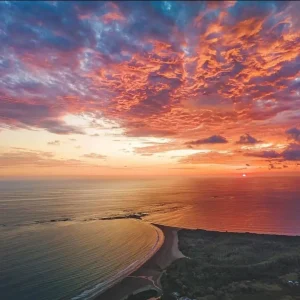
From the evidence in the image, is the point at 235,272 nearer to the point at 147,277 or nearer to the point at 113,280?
the point at 147,277

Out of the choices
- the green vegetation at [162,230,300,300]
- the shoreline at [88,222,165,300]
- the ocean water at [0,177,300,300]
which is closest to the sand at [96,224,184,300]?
the shoreline at [88,222,165,300]

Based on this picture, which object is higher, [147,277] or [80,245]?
[80,245]

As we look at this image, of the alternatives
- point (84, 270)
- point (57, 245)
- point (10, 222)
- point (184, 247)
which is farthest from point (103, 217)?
point (84, 270)

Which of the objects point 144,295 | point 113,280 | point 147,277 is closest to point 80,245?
point 113,280

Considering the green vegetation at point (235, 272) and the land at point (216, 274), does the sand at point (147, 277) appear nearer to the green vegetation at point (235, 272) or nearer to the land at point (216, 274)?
the land at point (216, 274)

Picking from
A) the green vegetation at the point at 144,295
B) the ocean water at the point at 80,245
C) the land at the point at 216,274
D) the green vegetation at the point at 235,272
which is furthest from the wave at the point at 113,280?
the green vegetation at the point at 235,272

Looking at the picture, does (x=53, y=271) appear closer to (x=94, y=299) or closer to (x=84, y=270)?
(x=84, y=270)

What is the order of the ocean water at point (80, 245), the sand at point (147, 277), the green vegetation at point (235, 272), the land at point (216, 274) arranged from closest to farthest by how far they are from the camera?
1. the green vegetation at point (235, 272)
2. the land at point (216, 274)
3. the sand at point (147, 277)
4. the ocean water at point (80, 245)
